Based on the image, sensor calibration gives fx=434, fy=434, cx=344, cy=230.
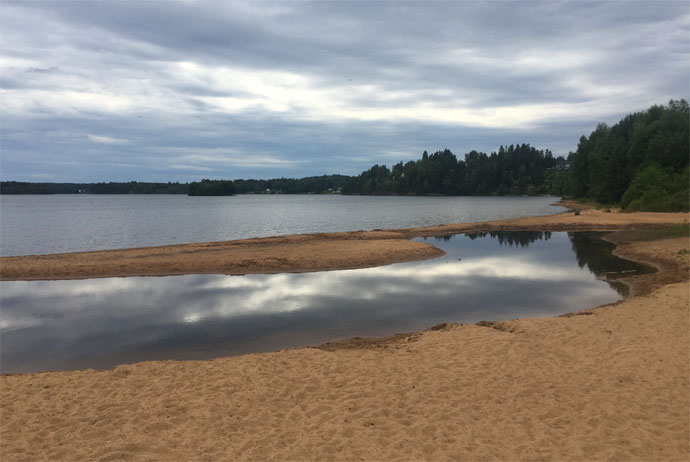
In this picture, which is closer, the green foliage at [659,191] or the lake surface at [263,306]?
the lake surface at [263,306]

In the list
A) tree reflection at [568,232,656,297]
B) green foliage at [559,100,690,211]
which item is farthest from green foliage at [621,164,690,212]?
tree reflection at [568,232,656,297]

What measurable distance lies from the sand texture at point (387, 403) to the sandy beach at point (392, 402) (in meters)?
0.03

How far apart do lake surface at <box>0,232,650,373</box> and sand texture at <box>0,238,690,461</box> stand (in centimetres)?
229

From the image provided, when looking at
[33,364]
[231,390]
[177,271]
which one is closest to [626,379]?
[231,390]

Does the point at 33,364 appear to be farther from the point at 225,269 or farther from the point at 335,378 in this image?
the point at 225,269

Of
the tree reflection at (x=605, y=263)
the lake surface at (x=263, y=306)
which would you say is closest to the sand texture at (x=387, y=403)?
the lake surface at (x=263, y=306)

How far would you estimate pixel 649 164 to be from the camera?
6994cm

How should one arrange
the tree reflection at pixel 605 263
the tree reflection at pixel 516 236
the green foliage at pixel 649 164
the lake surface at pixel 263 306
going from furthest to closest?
the green foliage at pixel 649 164, the tree reflection at pixel 516 236, the tree reflection at pixel 605 263, the lake surface at pixel 263 306

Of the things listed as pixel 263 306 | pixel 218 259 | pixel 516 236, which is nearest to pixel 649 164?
pixel 516 236

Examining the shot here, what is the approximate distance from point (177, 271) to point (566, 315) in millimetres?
21186

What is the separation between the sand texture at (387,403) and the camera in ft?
22.2

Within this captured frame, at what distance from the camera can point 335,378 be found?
31.4 ft

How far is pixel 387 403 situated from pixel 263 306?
1040cm

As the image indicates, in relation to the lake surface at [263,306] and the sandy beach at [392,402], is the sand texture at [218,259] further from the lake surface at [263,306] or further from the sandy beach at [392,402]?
the sandy beach at [392,402]
